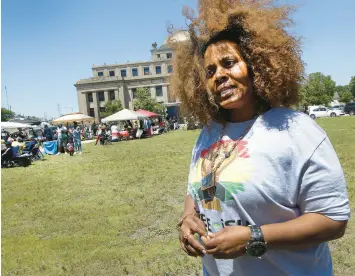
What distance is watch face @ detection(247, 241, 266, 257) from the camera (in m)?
1.18

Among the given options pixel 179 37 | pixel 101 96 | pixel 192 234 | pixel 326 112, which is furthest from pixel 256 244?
pixel 101 96

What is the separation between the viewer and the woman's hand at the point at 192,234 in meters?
1.39

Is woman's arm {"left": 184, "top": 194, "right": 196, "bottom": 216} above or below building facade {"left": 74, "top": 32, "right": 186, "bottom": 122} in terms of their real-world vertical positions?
below

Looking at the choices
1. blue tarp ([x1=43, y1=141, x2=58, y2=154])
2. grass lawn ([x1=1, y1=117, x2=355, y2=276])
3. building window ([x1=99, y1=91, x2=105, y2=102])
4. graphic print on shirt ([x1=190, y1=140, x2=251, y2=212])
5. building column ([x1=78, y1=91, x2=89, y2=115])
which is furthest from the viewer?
building window ([x1=99, y1=91, x2=105, y2=102])

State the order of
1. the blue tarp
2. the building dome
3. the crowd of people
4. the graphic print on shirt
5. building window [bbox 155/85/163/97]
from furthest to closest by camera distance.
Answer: building window [bbox 155/85/163/97] < the blue tarp < the crowd of people < the building dome < the graphic print on shirt

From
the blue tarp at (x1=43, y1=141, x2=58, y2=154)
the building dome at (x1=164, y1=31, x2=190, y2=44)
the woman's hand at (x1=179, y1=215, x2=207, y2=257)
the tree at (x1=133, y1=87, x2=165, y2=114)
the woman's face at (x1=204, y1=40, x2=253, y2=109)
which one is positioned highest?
the tree at (x1=133, y1=87, x2=165, y2=114)

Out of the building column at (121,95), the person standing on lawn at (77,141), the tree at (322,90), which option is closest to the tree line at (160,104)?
the tree at (322,90)

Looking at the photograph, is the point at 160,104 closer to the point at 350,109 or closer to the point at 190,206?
the point at 350,109

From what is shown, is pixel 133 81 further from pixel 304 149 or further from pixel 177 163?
pixel 304 149

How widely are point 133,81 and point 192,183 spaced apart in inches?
3153

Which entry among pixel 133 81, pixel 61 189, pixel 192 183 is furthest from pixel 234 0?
pixel 133 81

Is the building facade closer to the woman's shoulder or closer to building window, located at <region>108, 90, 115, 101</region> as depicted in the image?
building window, located at <region>108, 90, 115, 101</region>

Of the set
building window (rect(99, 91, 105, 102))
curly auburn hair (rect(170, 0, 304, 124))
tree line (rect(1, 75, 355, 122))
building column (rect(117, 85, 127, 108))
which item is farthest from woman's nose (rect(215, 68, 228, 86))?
building window (rect(99, 91, 105, 102))

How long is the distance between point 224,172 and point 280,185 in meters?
0.23
